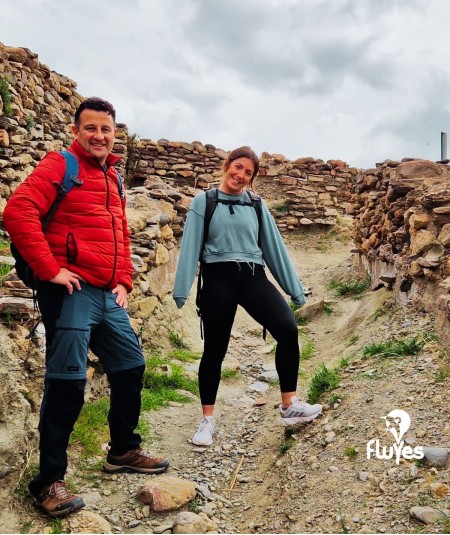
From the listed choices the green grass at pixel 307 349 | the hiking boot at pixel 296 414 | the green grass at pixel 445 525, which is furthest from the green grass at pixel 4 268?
the green grass at pixel 445 525

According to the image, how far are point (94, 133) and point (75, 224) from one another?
1.83ft

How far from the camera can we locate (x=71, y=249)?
2.78m

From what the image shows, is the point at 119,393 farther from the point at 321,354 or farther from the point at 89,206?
the point at 321,354

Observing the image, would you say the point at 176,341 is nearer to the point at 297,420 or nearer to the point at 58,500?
the point at 297,420

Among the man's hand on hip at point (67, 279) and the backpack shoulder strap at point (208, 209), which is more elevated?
the backpack shoulder strap at point (208, 209)

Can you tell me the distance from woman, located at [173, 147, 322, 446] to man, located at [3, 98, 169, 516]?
71cm

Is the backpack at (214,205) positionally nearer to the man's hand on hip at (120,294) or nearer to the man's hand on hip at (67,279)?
the man's hand on hip at (120,294)

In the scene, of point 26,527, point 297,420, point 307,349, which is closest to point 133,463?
point 26,527

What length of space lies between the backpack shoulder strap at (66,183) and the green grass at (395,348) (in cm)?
312

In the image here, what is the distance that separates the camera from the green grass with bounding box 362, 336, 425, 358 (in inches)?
176

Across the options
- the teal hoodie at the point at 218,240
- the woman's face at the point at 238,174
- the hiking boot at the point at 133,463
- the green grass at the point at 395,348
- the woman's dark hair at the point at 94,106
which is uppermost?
the woman's dark hair at the point at 94,106

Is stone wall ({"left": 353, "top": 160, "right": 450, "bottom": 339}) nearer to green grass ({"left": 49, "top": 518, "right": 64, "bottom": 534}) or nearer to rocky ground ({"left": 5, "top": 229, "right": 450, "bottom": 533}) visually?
rocky ground ({"left": 5, "top": 229, "right": 450, "bottom": 533})

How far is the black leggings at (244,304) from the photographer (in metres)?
3.63

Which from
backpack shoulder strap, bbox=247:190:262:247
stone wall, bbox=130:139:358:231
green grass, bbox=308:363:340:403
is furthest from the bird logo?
stone wall, bbox=130:139:358:231
